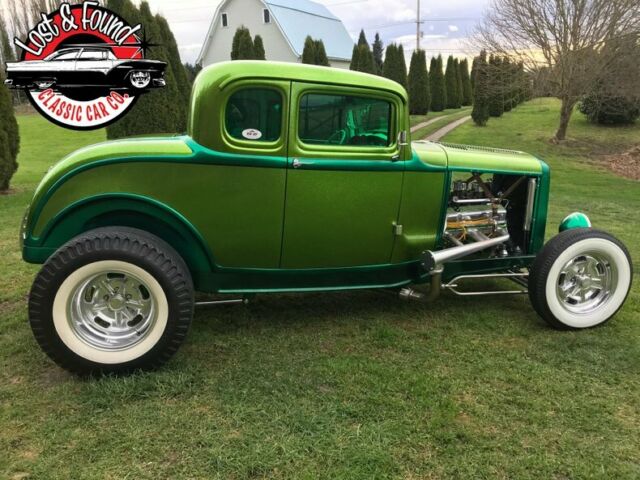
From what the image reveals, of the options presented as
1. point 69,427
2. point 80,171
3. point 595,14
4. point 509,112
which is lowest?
point 69,427

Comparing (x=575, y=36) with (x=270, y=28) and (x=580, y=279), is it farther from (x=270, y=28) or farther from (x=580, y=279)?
(x=270, y=28)

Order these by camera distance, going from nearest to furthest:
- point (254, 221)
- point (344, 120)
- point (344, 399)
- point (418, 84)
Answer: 1. point (344, 399)
2. point (254, 221)
3. point (344, 120)
4. point (418, 84)

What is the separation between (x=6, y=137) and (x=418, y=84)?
2126 cm

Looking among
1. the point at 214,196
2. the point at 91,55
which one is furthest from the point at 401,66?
the point at 214,196

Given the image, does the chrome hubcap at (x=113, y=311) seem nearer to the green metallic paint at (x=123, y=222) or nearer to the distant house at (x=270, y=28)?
the green metallic paint at (x=123, y=222)

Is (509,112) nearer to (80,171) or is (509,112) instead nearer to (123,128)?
(123,128)

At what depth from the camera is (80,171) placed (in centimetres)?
314

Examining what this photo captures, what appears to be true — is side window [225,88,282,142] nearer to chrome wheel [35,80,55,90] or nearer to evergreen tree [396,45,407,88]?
chrome wheel [35,80,55,90]

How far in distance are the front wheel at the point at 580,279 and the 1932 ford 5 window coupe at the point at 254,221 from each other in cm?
1

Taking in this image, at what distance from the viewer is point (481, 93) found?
2158 centimetres

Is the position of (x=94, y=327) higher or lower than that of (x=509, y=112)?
lower

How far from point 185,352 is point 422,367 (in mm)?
1570

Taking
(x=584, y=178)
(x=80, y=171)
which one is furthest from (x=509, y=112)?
(x=80, y=171)

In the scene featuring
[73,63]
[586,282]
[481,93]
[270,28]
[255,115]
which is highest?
[270,28]
